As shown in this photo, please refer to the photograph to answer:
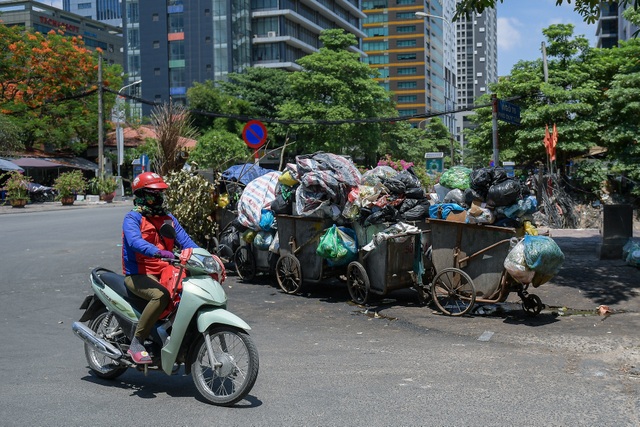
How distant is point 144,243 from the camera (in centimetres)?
513

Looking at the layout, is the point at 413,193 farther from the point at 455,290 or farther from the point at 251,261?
the point at 251,261

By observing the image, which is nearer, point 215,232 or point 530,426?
point 530,426

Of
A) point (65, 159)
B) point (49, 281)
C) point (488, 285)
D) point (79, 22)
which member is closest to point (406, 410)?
point (488, 285)

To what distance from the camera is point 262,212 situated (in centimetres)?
1077

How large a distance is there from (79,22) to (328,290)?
115m

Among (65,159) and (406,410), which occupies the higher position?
(65,159)

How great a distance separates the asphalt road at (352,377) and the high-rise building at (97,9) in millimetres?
148786

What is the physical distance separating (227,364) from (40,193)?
40.4 metres

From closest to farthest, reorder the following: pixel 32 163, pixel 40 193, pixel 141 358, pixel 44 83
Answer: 1. pixel 141 358
2. pixel 40 193
3. pixel 32 163
4. pixel 44 83

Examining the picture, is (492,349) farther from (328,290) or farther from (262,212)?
(262,212)

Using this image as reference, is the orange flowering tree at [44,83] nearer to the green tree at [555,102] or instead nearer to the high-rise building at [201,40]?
the high-rise building at [201,40]

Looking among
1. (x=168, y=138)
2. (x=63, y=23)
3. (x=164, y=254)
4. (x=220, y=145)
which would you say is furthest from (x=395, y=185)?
(x=63, y=23)

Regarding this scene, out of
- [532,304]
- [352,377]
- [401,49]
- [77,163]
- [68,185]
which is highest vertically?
[401,49]

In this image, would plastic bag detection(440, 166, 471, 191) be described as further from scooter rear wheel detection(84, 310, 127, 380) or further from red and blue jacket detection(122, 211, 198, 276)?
scooter rear wheel detection(84, 310, 127, 380)
